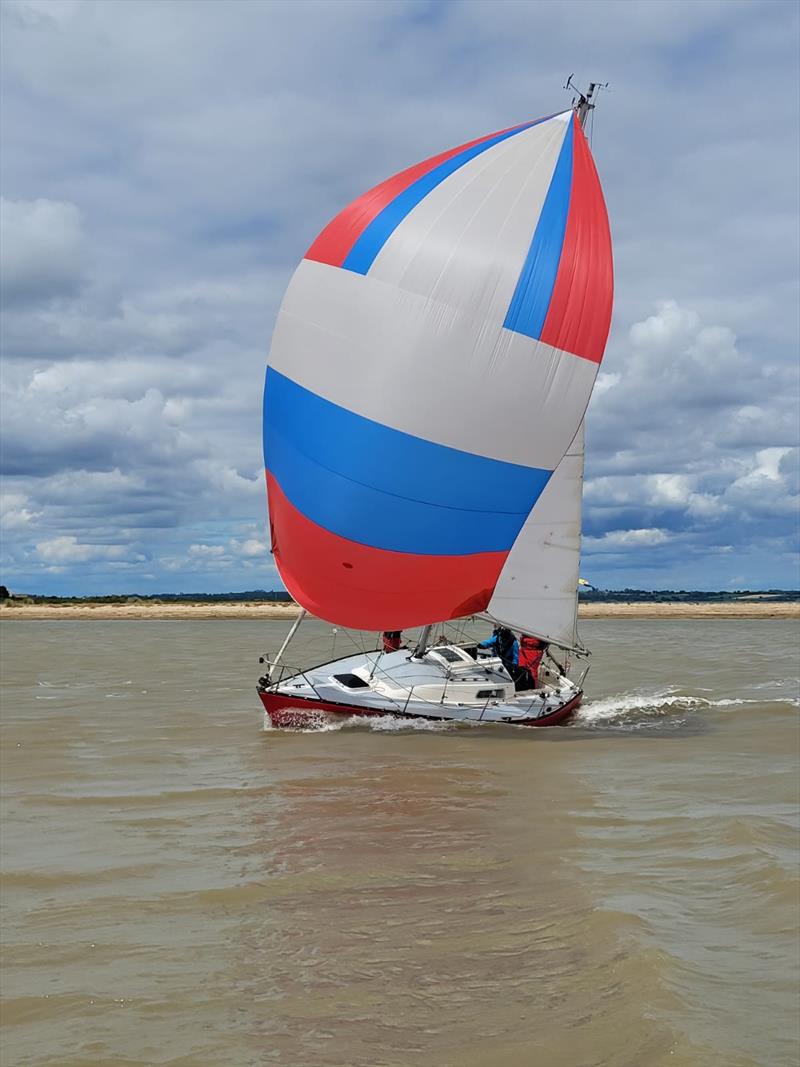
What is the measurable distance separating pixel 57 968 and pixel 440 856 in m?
4.19

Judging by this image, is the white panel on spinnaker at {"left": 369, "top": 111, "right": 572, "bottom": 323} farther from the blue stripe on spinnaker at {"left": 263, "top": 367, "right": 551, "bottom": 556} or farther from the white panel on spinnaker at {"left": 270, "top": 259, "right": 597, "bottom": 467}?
the blue stripe on spinnaker at {"left": 263, "top": 367, "right": 551, "bottom": 556}

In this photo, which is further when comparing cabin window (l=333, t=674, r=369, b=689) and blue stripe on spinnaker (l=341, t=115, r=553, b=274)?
cabin window (l=333, t=674, r=369, b=689)

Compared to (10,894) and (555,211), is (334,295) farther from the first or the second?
(10,894)

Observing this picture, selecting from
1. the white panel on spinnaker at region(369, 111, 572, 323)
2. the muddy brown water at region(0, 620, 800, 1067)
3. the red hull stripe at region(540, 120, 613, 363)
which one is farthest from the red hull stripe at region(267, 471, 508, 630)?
the white panel on spinnaker at region(369, 111, 572, 323)

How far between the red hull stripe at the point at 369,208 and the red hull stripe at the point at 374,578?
4.15 m

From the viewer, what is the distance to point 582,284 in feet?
56.7

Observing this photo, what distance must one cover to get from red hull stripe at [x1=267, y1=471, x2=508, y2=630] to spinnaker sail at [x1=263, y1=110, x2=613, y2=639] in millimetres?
31

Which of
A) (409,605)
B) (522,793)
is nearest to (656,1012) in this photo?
(522,793)

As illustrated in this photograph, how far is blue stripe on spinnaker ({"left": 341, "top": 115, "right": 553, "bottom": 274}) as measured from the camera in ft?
55.1

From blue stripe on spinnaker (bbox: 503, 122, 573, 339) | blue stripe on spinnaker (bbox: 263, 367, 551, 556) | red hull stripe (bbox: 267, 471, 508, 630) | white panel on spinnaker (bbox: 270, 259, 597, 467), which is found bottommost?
red hull stripe (bbox: 267, 471, 508, 630)

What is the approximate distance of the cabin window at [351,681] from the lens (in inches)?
764

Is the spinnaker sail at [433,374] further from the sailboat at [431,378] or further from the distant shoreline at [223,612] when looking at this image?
the distant shoreline at [223,612]

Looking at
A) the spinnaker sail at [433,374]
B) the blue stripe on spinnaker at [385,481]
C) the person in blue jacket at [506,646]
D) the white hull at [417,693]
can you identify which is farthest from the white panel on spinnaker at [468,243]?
the person in blue jacket at [506,646]

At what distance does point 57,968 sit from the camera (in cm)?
689
